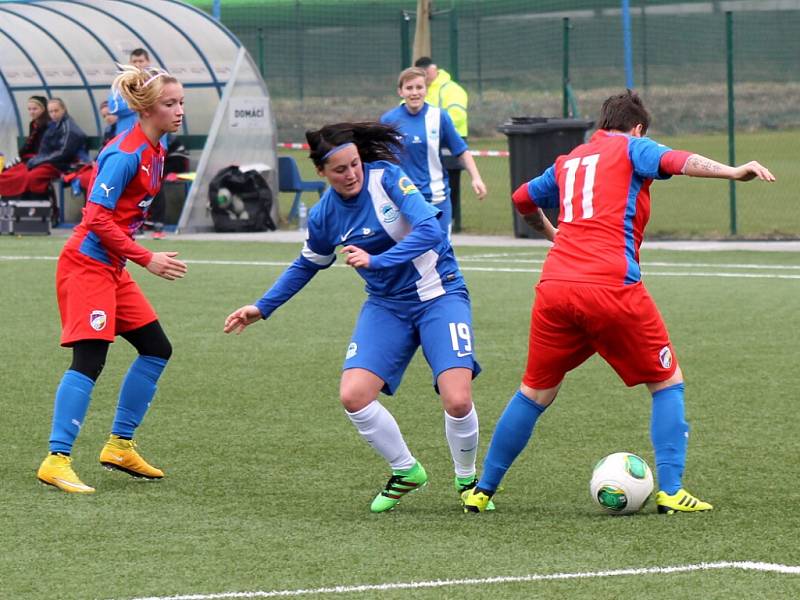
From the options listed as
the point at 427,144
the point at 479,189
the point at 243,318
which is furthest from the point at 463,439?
the point at 427,144

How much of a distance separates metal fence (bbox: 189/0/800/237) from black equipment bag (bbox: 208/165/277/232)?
4.58 m

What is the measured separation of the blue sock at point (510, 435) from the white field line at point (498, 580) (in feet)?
3.51

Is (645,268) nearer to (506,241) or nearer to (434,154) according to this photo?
(506,241)

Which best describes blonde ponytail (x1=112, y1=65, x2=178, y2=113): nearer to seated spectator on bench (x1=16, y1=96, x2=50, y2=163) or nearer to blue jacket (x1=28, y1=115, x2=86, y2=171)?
blue jacket (x1=28, y1=115, x2=86, y2=171)

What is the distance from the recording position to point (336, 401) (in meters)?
8.97

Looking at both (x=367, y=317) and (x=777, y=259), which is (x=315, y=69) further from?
(x=367, y=317)

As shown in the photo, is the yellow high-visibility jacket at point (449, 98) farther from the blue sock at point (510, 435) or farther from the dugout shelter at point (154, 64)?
the blue sock at point (510, 435)

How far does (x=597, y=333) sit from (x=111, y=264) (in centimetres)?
224

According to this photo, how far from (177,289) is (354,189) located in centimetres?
848

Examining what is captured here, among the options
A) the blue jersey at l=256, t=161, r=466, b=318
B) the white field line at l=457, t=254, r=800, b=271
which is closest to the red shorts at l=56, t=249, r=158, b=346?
the blue jersey at l=256, t=161, r=466, b=318

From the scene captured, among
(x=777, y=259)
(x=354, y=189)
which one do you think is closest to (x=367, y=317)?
(x=354, y=189)

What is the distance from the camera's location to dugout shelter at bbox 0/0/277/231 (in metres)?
20.7

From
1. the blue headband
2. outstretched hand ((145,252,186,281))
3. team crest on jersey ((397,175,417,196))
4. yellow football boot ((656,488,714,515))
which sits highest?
the blue headband

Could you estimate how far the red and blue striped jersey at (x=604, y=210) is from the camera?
600 centimetres
